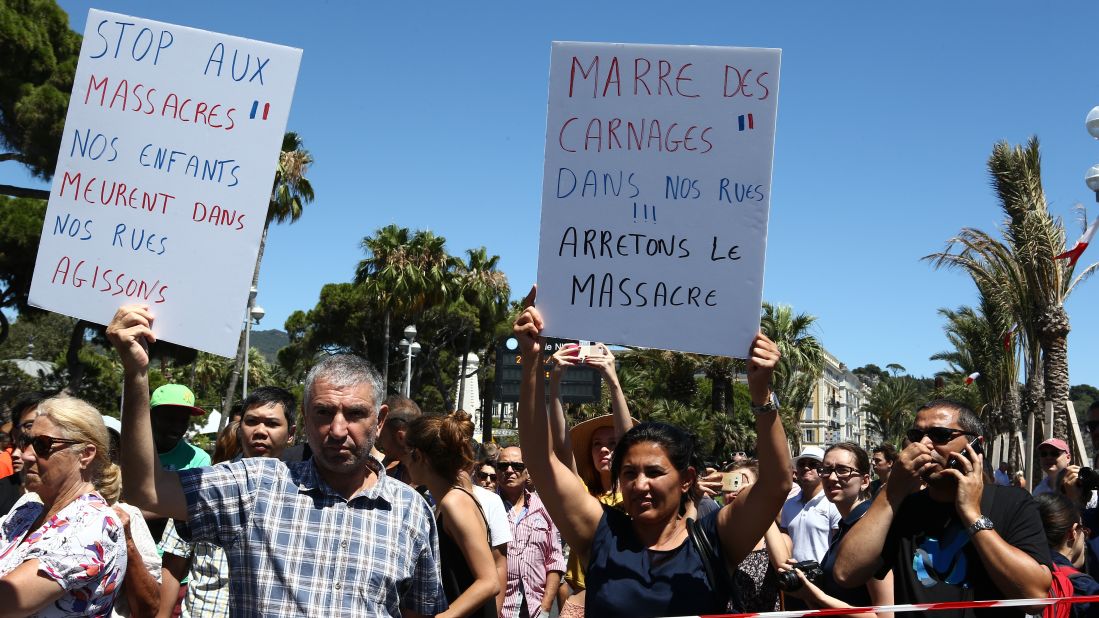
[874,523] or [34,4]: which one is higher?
[34,4]

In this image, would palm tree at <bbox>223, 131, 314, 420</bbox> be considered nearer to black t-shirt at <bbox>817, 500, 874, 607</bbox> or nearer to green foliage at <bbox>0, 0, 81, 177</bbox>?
green foliage at <bbox>0, 0, 81, 177</bbox>

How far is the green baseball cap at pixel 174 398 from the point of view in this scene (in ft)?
18.3

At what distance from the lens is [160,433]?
5543mm

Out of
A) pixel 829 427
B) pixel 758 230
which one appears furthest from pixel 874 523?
pixel 829 427

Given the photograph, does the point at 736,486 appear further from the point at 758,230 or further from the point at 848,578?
the point at 758,230

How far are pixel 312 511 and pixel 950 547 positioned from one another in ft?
7.48

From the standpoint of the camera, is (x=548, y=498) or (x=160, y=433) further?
(x=160, y=433)

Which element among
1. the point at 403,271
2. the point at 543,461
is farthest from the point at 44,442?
the point at 403,271

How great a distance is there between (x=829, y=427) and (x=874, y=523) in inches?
4236

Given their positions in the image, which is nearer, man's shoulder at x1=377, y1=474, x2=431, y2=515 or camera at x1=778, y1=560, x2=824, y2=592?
man's shoulder at x1=377, y1=474, x2=431, y2=515

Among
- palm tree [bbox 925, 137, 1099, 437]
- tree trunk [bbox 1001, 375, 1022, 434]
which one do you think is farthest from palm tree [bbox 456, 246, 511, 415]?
palm tree [bbox 925, 137, 1099, 437]

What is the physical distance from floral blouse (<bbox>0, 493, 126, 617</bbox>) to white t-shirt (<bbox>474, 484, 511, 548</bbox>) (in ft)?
6.45

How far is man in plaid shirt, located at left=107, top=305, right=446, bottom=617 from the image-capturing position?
9.08 ft

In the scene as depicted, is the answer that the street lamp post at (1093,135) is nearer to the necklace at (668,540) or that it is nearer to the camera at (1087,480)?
the camera at (1087,480)
